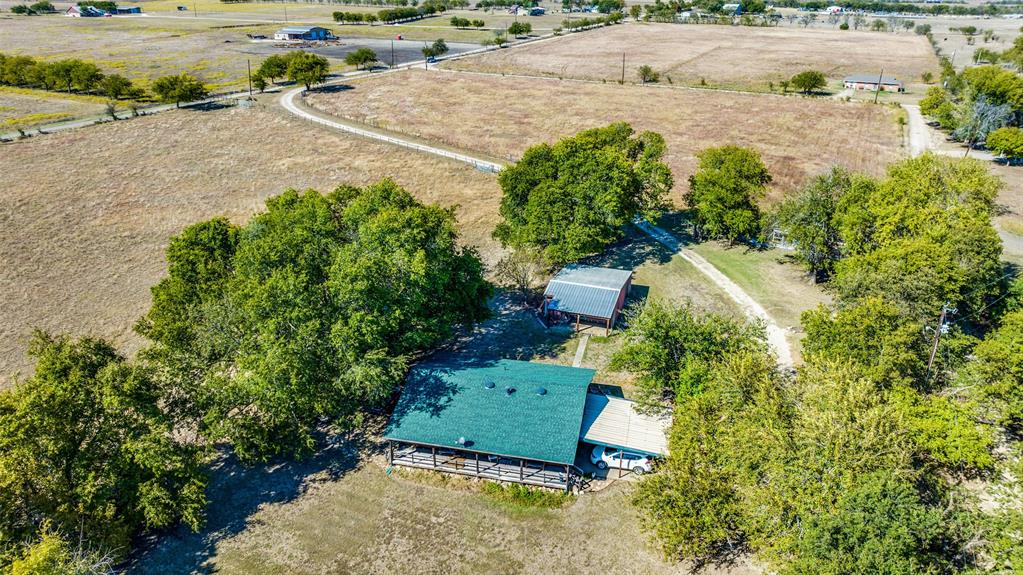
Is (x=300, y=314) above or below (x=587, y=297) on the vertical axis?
above

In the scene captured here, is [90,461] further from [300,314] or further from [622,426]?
[622,426]

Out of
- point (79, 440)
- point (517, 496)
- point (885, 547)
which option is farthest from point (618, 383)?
point (79, 440)

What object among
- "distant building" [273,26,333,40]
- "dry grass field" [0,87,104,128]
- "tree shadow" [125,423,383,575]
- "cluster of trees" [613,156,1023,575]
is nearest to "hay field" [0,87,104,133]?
"dry grass field" [0,87,104,128]

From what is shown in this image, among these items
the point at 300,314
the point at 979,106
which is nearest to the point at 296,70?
the point at 300,314

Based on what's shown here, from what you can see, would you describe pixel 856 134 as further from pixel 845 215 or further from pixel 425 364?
pixel 425 364

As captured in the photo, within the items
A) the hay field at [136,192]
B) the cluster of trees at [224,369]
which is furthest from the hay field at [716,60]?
the cluster of trees at [224,369]

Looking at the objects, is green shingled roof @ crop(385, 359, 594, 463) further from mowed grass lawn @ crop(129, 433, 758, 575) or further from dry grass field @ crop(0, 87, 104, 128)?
dry grass field @ crop(0, 87, 104, 128)
